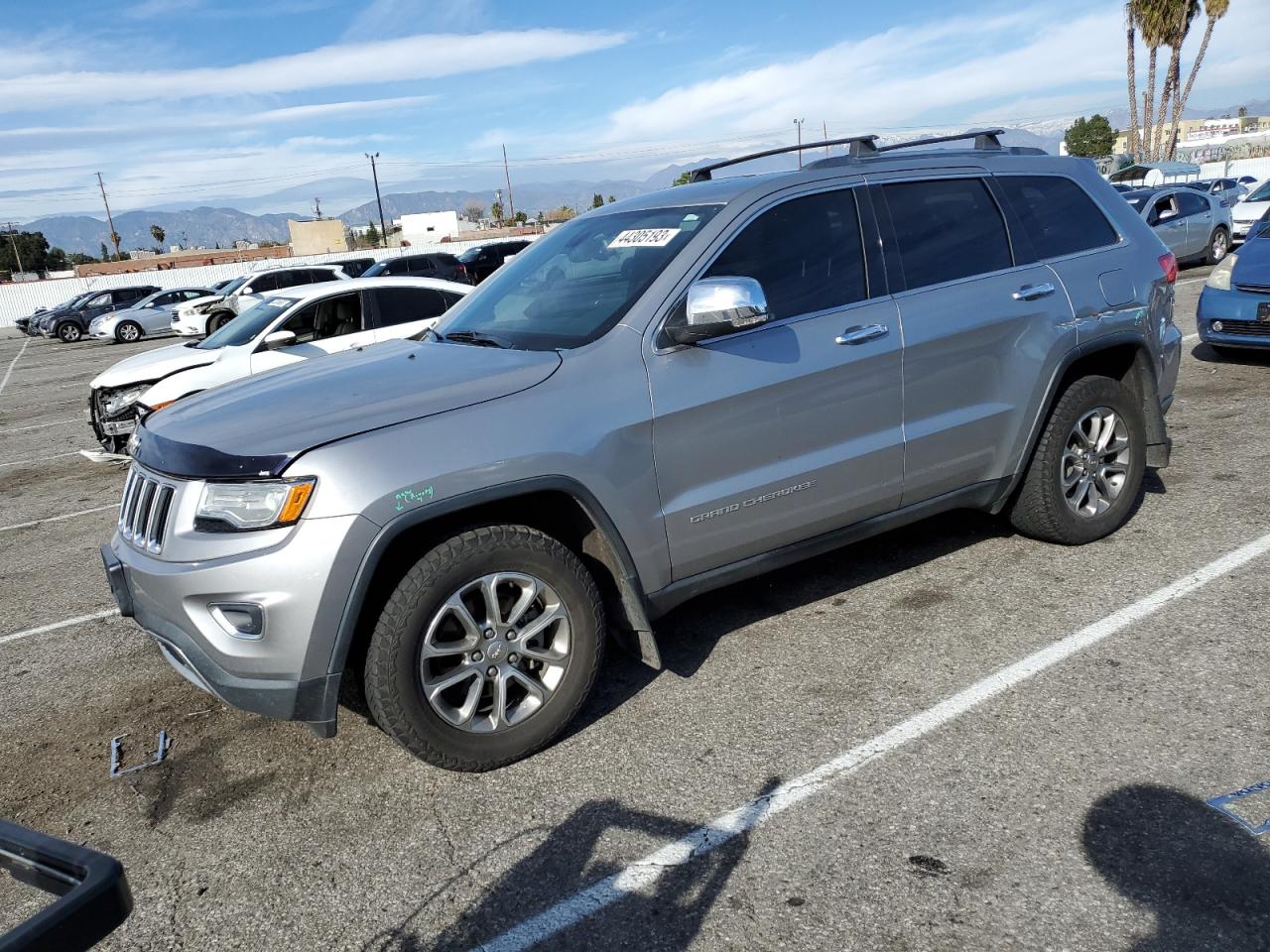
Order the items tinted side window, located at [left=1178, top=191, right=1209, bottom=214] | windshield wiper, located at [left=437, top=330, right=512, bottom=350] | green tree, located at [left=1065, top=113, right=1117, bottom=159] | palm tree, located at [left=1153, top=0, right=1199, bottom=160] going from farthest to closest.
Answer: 1. green tree, located at [left=1065, top=113, right=1117, bottom=159]
2. palm tree, located at [left=1153, top=0, right=1199, bottom=160]
3. tinted side window, located at [left=1178, top=191, right=1209, bottom=214]
4. windshield wiper, located at [left=437, top=330, right=512, bottom=350]

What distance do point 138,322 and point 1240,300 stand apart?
2856 cm

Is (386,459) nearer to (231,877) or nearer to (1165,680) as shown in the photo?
(231,877)

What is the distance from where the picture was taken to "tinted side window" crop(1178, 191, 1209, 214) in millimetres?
16797

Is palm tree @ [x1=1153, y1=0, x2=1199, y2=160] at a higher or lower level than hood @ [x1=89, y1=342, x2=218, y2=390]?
higher

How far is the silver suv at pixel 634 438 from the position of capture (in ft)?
10.1

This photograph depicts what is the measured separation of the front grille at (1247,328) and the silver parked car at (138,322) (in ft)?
90.9

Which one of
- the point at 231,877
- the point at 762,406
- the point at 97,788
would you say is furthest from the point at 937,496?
the point at 97,788

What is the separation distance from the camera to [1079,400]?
4742 mm

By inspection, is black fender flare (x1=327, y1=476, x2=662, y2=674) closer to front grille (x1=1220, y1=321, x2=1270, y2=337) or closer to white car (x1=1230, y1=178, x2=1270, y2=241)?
front grille (x1=1220, y1=321, x2=1270, y2=337)

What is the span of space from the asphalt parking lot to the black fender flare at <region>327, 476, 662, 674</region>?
37cm

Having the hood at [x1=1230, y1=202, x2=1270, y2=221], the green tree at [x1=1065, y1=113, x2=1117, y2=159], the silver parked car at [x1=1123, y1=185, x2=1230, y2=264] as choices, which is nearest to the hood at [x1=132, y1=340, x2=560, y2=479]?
the silver parked car at [x1=1123, y1=185, x2=1230, y2=264]

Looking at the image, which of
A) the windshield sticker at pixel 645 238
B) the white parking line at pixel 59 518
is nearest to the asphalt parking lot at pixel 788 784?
the windshield sticker at pixel 645 238

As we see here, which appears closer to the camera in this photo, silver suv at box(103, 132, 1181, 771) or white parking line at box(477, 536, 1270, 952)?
white parking line at box(477, 536, 1270, 952)

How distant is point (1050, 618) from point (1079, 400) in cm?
116
